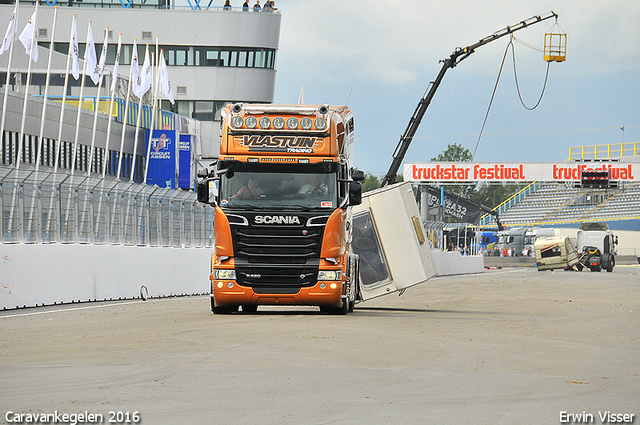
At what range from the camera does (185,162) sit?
68.8 meters

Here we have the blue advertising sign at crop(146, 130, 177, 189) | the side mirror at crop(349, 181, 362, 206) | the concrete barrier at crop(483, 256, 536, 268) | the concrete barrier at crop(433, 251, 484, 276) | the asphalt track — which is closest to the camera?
the asphalt track

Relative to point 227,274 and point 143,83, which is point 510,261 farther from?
point 227,274

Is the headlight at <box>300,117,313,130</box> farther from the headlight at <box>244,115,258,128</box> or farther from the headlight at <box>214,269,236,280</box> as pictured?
the headlight at <box>214,269,236,280</box>

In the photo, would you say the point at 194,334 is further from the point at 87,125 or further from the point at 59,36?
the point at 59,36

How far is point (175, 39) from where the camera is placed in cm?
7669

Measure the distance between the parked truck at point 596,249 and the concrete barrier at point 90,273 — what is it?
3849cm

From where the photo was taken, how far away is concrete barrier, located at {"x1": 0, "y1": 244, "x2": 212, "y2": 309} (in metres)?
18.3

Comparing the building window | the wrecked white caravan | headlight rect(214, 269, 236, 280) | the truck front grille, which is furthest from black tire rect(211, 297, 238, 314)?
the building window

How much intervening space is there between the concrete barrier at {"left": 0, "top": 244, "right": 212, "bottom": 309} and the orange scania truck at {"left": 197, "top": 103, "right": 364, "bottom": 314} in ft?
12.7

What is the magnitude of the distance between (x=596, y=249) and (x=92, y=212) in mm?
44812

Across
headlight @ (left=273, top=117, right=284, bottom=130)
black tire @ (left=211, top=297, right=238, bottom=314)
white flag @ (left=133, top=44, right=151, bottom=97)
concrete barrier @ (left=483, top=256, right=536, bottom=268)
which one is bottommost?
concrete barrier @ (left=483, top=256, right=536, bottom=268)

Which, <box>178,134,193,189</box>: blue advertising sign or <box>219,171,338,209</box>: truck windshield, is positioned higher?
<box>178,134,193,189</box>: blue advertising sign

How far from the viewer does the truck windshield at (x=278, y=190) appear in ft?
54.3

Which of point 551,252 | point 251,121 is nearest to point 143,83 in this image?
point 551,252
